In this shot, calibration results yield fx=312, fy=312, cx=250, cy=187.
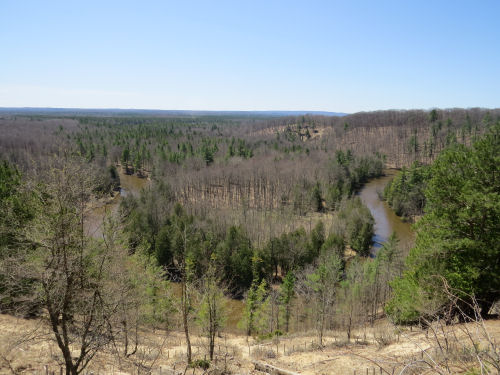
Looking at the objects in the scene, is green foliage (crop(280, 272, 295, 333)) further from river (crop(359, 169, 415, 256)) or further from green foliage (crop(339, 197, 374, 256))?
river (crop(359, 169, 415, 256))

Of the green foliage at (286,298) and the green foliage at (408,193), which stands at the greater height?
the green foliage at (408,193)

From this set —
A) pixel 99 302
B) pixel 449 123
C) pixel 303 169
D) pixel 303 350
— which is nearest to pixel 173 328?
pixel 303 350

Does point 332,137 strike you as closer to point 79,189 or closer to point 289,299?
point 289,299

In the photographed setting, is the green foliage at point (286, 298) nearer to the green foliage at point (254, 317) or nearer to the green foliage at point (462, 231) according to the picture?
the green foliage at point (254, 317)

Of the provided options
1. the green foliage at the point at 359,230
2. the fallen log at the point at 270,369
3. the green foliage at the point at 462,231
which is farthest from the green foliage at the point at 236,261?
the fallen log at the point at 270,369

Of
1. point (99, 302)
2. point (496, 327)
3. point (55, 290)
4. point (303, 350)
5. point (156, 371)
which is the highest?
point (55, 290)

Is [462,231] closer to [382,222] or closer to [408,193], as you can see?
[382,222]
